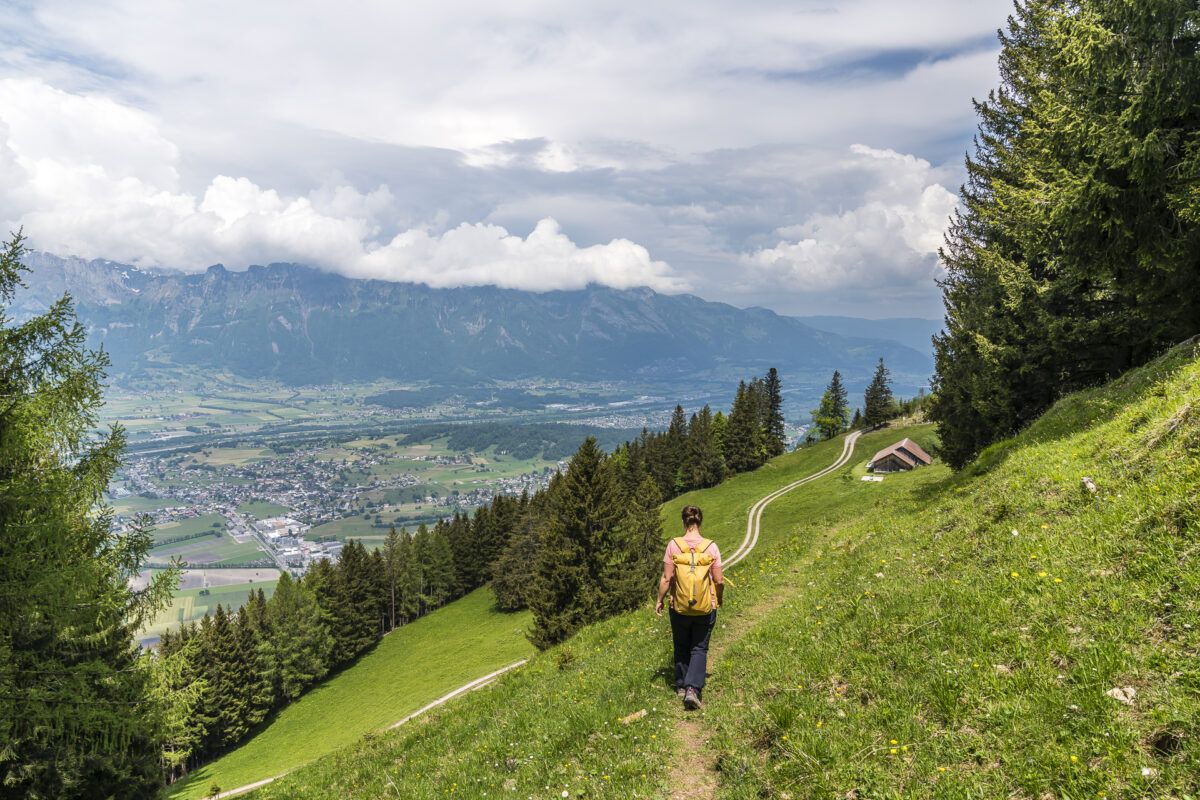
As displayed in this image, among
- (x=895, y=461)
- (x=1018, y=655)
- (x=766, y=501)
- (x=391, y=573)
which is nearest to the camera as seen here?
(x=1018, y=655)

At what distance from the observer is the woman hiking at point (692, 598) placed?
8688mm

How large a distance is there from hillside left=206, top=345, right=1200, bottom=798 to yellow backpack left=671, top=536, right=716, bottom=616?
1552 millimetres

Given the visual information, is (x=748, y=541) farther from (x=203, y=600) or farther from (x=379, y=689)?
(x=203, y=600)

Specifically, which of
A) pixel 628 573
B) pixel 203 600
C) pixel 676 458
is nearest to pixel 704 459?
pixel 676 458

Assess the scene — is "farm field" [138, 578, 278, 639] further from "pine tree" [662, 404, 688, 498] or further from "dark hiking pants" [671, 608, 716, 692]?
"dark hiking pants" [671, 608, 716, 692]

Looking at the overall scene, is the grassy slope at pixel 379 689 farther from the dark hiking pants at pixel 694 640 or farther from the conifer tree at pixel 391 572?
the dark hiking pants at pixel 694 640

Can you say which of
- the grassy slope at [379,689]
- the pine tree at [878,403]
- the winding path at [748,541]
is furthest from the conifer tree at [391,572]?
the pine tree at [878,403]

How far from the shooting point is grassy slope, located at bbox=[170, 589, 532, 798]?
39000mm

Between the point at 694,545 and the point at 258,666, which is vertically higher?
the point at 694,545

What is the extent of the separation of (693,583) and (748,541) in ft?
125

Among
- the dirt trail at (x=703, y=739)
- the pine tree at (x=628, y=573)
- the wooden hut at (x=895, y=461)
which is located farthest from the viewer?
the wooden hut at (x=895, y=461)

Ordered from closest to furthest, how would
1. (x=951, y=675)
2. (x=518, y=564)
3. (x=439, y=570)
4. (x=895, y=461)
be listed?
(x=951, y=675), (x=895, y=461), (x=518, y=564), (x=439, y=570)

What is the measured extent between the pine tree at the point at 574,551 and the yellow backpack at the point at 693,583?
76.9ft

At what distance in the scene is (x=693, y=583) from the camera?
866 centimetres
